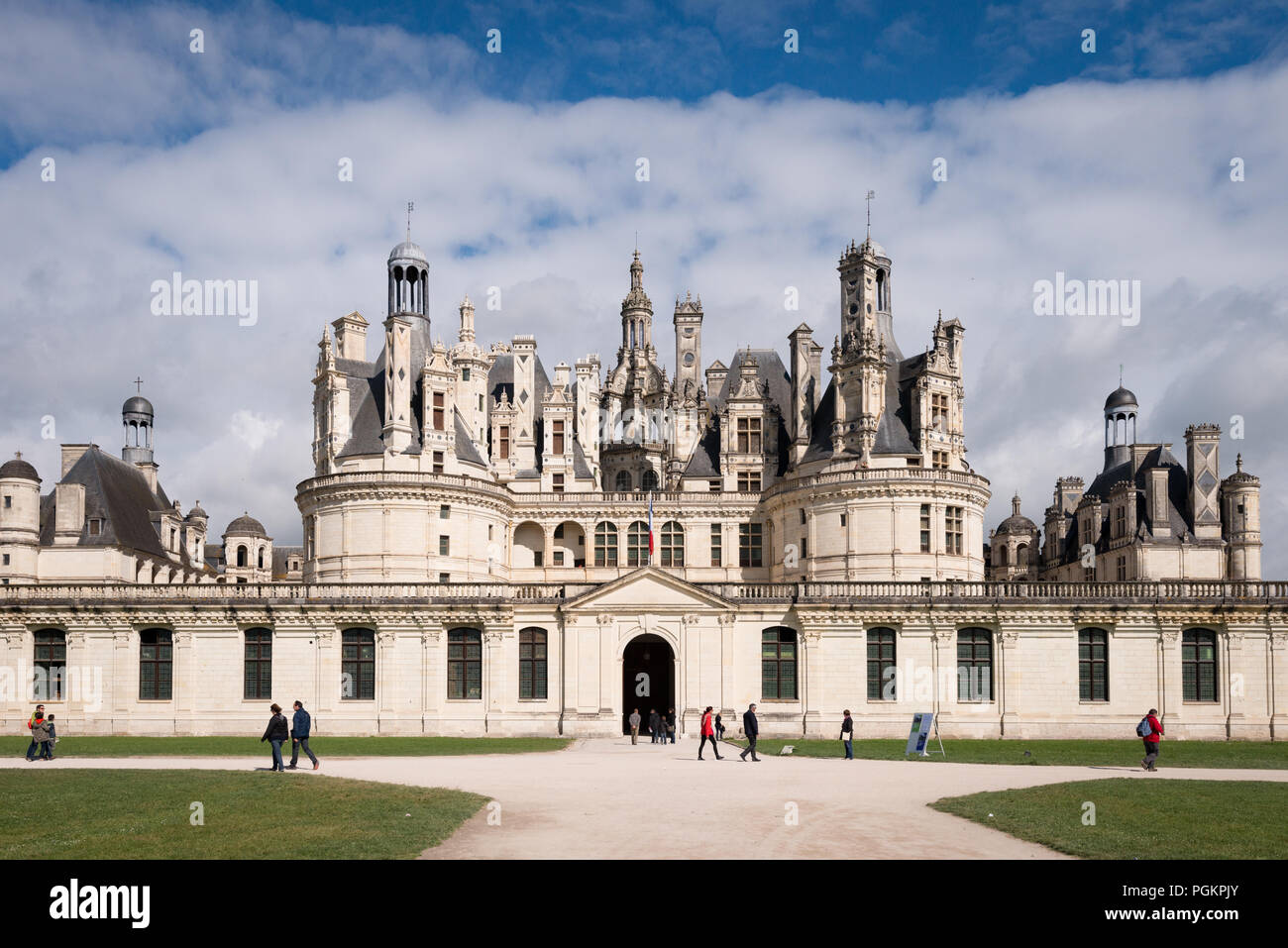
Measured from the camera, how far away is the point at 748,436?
6944 cm

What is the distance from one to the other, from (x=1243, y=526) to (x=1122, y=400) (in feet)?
71.8

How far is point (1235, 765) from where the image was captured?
34719 millimetres

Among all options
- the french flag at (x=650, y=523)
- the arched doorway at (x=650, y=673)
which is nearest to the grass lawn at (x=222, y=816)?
the arched doorway at (x=650, y=673)

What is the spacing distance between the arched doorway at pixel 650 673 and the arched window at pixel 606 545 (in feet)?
40.3

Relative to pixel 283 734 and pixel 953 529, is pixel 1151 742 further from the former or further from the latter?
pixel 953 529

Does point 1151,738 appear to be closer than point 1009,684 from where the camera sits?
Yes

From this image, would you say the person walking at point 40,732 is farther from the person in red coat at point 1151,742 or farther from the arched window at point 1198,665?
the arched window at point 1198,665

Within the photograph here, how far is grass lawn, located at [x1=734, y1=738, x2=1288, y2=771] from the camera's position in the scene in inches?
1436

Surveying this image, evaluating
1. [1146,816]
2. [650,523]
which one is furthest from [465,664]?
[1146,816]

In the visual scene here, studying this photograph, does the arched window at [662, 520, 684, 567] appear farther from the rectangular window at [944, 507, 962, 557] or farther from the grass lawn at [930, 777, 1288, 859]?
the grass lawn at [930, 777, 1288, 859]

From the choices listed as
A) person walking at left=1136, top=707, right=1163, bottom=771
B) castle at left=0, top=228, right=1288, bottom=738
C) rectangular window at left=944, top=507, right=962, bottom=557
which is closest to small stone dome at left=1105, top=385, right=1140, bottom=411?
castle at left=0, top=228, right=1288, bottom=738

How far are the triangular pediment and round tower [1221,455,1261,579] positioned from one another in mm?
40637
